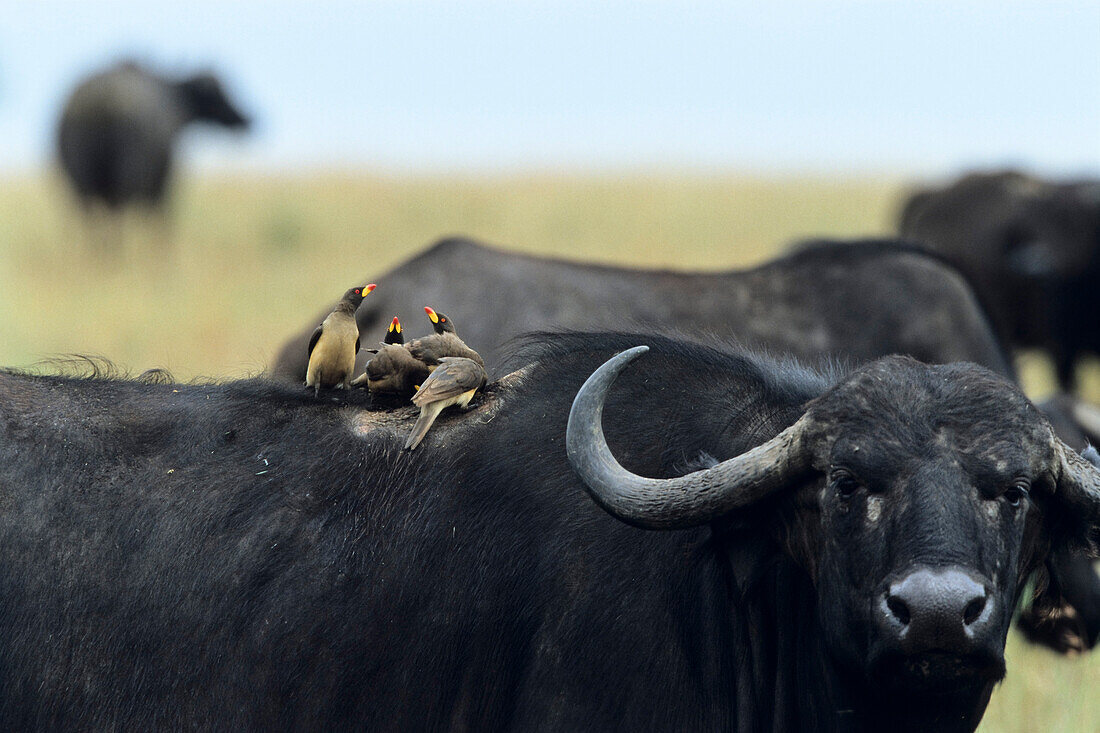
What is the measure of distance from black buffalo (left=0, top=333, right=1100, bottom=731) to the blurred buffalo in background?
718 inches

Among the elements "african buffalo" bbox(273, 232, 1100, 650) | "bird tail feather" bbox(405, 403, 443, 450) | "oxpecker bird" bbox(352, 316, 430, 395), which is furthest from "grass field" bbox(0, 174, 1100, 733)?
"bird tail feather" bbox(405, 403, 443, 450)

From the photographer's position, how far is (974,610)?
259 centimetres

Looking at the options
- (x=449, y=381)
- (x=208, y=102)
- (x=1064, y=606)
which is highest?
(x=449, y=381)

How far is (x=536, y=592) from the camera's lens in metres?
3.15

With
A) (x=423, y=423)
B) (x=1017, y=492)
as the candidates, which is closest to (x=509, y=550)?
(x=423, y=423)

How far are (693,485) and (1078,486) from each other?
34.9 inches

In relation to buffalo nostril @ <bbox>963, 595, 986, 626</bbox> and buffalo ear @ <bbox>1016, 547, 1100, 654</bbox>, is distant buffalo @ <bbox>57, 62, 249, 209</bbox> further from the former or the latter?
buffalo nostril @ <bbox>963, 595, 986, 626</bbox>

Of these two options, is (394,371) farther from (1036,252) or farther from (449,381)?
(1036,252)

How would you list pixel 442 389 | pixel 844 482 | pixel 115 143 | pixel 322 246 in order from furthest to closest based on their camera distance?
pixel 115 143, pixel 322 246, pixel 442 389, pixel 844 482

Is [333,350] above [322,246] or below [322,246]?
above

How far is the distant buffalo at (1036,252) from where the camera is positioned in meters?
12.0

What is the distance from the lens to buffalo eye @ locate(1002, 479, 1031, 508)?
2.76 m

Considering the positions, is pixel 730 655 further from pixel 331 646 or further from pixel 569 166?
pixel 569 166

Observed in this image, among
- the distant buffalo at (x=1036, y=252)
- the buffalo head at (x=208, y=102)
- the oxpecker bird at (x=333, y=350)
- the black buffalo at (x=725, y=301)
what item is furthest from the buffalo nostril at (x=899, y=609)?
the buffalo head at (x=208, y=102)
